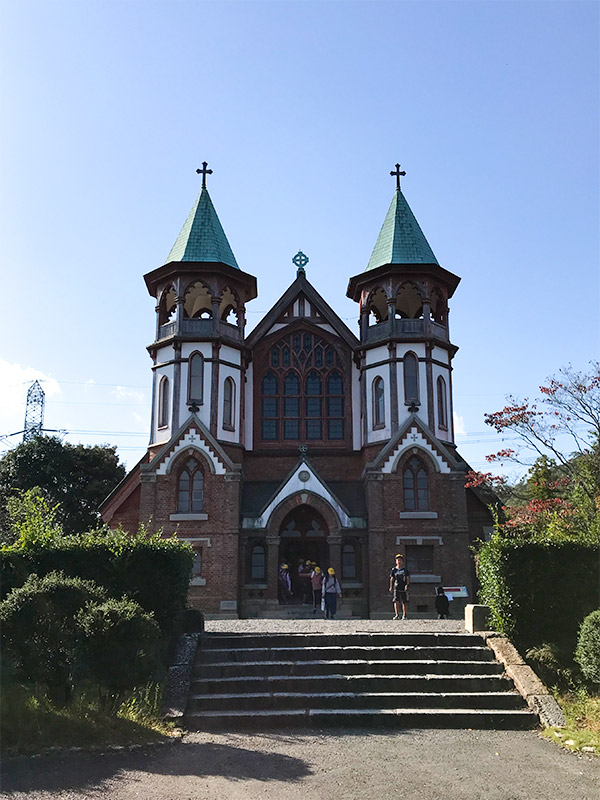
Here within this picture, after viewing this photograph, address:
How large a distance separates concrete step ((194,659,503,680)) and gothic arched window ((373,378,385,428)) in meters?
19.5

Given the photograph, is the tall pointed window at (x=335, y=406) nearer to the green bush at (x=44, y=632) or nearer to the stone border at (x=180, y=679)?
the stone border at (x=180, y=679)

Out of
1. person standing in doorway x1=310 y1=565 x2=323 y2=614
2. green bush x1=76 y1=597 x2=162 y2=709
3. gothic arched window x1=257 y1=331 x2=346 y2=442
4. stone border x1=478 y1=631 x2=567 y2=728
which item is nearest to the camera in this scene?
green bush x1=76 y1=597 x2=162 y2=709

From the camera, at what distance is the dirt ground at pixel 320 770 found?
8789mm

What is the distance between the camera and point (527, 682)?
1331 centimetres

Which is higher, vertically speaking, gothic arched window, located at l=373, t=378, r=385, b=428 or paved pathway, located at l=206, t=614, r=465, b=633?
gothic arched window, located at l=373, t=378, r=385, b=428

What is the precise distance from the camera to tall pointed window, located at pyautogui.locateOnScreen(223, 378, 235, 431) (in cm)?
3375

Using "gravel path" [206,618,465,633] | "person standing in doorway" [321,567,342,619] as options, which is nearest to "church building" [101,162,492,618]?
"person standing in doorway" [321,567,342,619]

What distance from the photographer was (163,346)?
34.7m

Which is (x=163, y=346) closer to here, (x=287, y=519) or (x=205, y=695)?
(x=287, y=519)

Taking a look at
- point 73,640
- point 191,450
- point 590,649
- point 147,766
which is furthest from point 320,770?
point 191,450

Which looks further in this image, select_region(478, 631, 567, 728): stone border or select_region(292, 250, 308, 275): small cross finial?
select_region(292, 250, 308, 275): small cross finial

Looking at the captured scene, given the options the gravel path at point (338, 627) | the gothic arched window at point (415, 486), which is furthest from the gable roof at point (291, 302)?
the gravel path at point (338, 627)

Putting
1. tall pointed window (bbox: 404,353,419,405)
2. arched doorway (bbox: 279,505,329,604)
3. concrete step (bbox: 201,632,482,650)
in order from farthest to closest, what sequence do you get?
tall pointed window (bbox: 404,353,419,405), arched doorway (bbox: 279,505,329,604), concrete step (bbox: 201,632,482,650)

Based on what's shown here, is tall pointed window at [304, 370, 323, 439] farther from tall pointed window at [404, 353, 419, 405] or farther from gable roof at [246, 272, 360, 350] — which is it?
tall pointed window at [404, 353, 419, 405]
